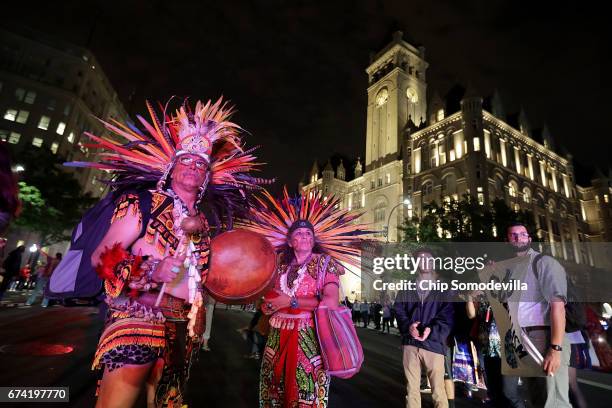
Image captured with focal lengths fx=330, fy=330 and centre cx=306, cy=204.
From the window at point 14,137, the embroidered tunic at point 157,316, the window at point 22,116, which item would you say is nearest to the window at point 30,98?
the window at point 22,116

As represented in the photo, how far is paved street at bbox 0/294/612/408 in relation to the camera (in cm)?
494

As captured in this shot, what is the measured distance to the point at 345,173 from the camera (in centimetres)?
7038

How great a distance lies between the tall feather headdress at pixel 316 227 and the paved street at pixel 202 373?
260cm

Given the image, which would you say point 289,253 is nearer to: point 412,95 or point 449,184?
point 449,184

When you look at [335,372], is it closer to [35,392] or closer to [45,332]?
[35,392]

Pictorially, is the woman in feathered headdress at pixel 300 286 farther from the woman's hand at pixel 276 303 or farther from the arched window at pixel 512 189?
the arched window at pixel 512 189

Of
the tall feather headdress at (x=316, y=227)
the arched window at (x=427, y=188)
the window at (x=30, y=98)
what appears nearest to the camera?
the tall feather headdress at (x=316, y=227)

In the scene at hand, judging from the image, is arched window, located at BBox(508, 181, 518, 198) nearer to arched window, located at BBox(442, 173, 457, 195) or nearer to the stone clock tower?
arched window, located at BBox(442, 173, 457, 195)

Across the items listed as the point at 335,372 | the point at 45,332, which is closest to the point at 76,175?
the point at 45,332

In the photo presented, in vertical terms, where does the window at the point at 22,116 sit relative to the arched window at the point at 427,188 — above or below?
above

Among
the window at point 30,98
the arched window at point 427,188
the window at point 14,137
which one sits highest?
the window at point 30,98

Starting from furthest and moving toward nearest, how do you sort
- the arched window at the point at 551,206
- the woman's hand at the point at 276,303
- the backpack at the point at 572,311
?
the arched window at the point at 551,206, the backpack at the point at 572,311, the woman's hand at the point at 276,303

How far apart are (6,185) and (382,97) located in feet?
204

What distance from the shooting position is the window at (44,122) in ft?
163
